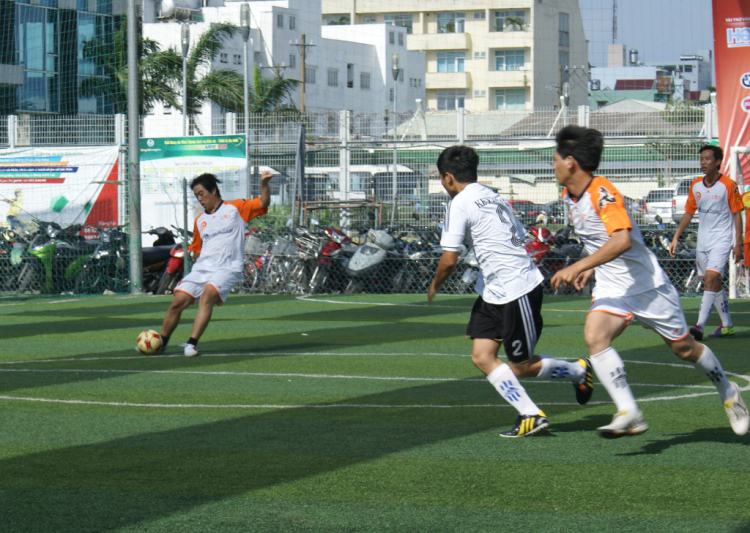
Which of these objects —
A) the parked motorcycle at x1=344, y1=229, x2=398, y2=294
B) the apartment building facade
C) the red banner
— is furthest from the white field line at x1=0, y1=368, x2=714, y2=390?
the apartment building facade

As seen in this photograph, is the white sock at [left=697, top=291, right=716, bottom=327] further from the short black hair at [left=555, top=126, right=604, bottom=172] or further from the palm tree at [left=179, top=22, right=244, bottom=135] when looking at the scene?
the palm tree at [left=179, top=22, right=244, bottom=135]

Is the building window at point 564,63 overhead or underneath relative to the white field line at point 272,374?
overhead

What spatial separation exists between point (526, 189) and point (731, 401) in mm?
13477

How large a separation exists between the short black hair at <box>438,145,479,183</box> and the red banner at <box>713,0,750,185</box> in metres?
12.3

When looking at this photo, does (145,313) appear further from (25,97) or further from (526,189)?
(25,97)

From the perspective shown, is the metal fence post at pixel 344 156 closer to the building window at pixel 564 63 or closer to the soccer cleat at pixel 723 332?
the soccer cleat at pixel 723 332

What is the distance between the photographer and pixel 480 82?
88.2 metres

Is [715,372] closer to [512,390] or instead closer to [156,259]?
[512,390]

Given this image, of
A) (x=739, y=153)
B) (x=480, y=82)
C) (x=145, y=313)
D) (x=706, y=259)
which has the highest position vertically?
(x=480, y=82)

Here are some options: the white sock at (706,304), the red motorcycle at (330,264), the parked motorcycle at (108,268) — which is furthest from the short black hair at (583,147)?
the parked motorcycle at (108,268)

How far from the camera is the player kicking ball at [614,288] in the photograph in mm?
6016

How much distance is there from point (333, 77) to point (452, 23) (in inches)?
565

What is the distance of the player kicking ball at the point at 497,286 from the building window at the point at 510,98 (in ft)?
258

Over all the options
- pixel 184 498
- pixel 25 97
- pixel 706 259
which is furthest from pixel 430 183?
pixel 25 97
